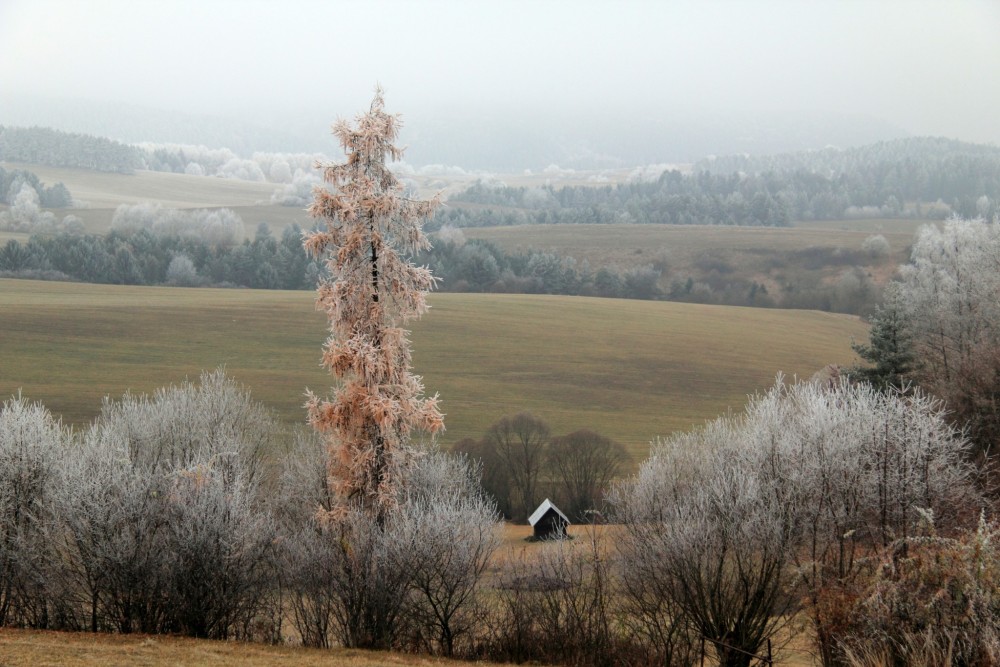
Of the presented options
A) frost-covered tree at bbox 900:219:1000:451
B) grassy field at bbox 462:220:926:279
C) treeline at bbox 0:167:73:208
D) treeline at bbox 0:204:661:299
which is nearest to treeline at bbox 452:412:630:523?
frost-covered tree at bbox 900:219:1000:451

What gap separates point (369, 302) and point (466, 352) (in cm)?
5406

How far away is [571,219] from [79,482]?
160m

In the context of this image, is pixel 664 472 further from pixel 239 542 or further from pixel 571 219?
pixel 571 219

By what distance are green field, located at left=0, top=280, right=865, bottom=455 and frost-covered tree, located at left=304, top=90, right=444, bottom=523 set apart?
3271 centimetres

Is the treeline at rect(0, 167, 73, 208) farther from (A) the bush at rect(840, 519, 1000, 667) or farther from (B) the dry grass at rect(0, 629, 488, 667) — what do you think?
(A) the bush at rect(840, 519, 1000, 667)

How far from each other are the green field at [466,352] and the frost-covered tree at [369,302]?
32711mm

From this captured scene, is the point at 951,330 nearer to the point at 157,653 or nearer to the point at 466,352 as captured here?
the point at 466,352

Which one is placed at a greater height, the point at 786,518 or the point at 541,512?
the point at 786,518

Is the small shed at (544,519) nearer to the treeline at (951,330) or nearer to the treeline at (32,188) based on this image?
the treeline at (951,330)

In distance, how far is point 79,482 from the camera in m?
21.9

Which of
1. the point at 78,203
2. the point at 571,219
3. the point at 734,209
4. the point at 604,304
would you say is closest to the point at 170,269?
the point at 604,304

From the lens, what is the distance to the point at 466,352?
7712 cm

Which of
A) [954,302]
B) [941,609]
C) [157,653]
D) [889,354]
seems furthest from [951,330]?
[157,653]

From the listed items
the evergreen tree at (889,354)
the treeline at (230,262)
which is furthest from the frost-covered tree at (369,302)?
the treeline at (230,262)
